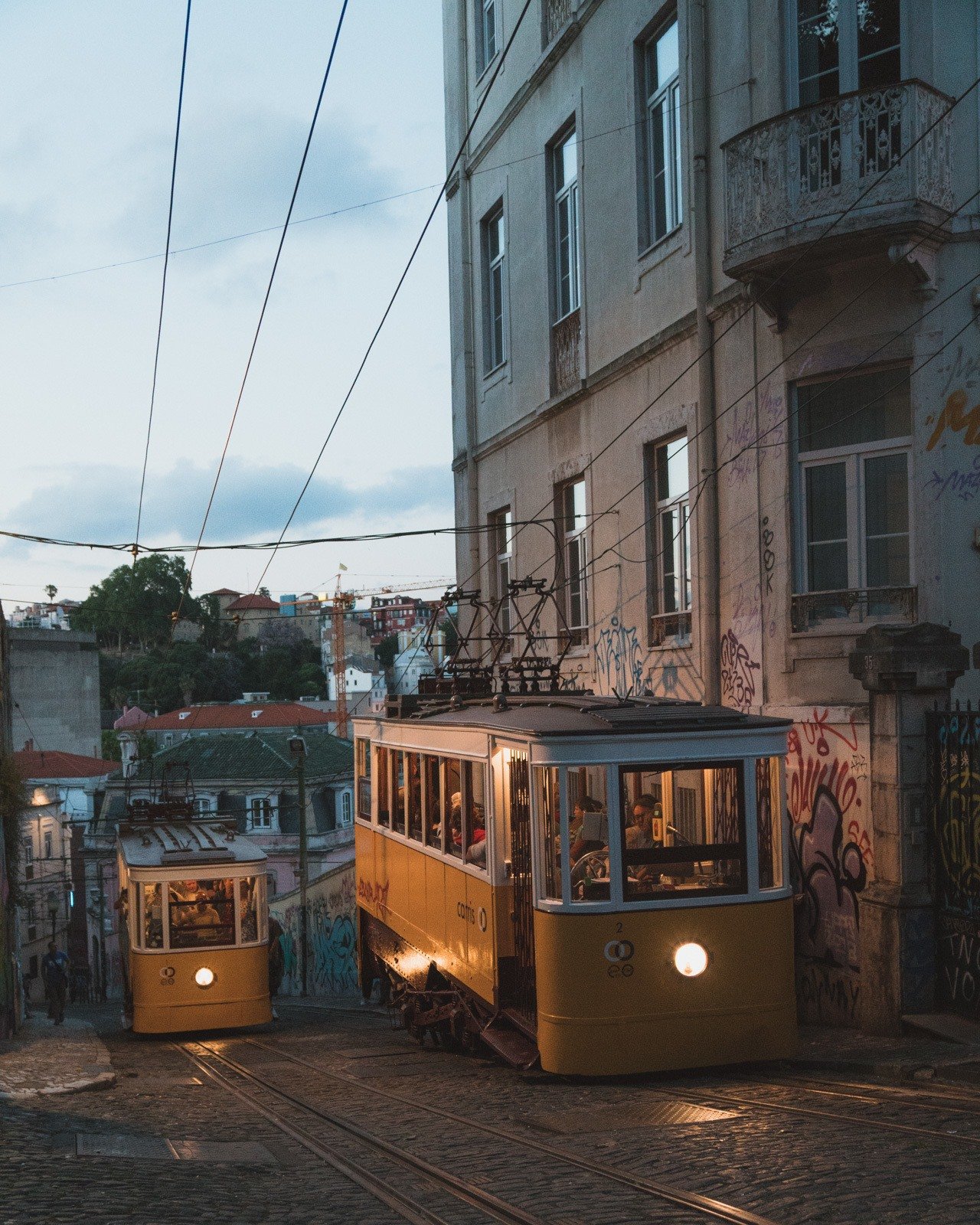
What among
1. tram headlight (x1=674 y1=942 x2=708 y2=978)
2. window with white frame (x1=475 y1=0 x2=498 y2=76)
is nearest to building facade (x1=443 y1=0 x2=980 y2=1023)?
tram headlight (x1=674 y1=942 x2=708 y2=978)

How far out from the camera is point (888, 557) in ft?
39.7

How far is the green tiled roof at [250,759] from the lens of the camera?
55594 mm

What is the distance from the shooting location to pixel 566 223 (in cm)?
1902

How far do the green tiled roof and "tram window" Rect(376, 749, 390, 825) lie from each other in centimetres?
3939

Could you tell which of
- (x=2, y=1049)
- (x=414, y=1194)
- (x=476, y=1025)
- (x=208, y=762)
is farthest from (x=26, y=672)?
(x=414, y=1194)

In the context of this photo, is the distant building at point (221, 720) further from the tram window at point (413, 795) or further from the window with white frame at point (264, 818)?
the tram window at point (413, 795)

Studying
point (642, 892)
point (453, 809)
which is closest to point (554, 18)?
point (453, 809)

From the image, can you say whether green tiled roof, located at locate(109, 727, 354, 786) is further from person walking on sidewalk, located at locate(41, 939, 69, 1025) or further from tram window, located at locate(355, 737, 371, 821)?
tram window, located at locate(355, 737, 371, 821)

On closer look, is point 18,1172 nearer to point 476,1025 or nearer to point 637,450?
point 476,1025

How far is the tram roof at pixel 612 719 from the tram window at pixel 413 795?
1815 mm

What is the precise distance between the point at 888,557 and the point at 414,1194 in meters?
7.33

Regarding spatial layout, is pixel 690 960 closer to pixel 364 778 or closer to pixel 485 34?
pixel 364 778

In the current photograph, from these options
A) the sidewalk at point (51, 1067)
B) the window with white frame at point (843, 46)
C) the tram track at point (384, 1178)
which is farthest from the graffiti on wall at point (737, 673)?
the sidewalk at point (51, 1067)

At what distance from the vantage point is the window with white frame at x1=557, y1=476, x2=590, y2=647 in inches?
723
